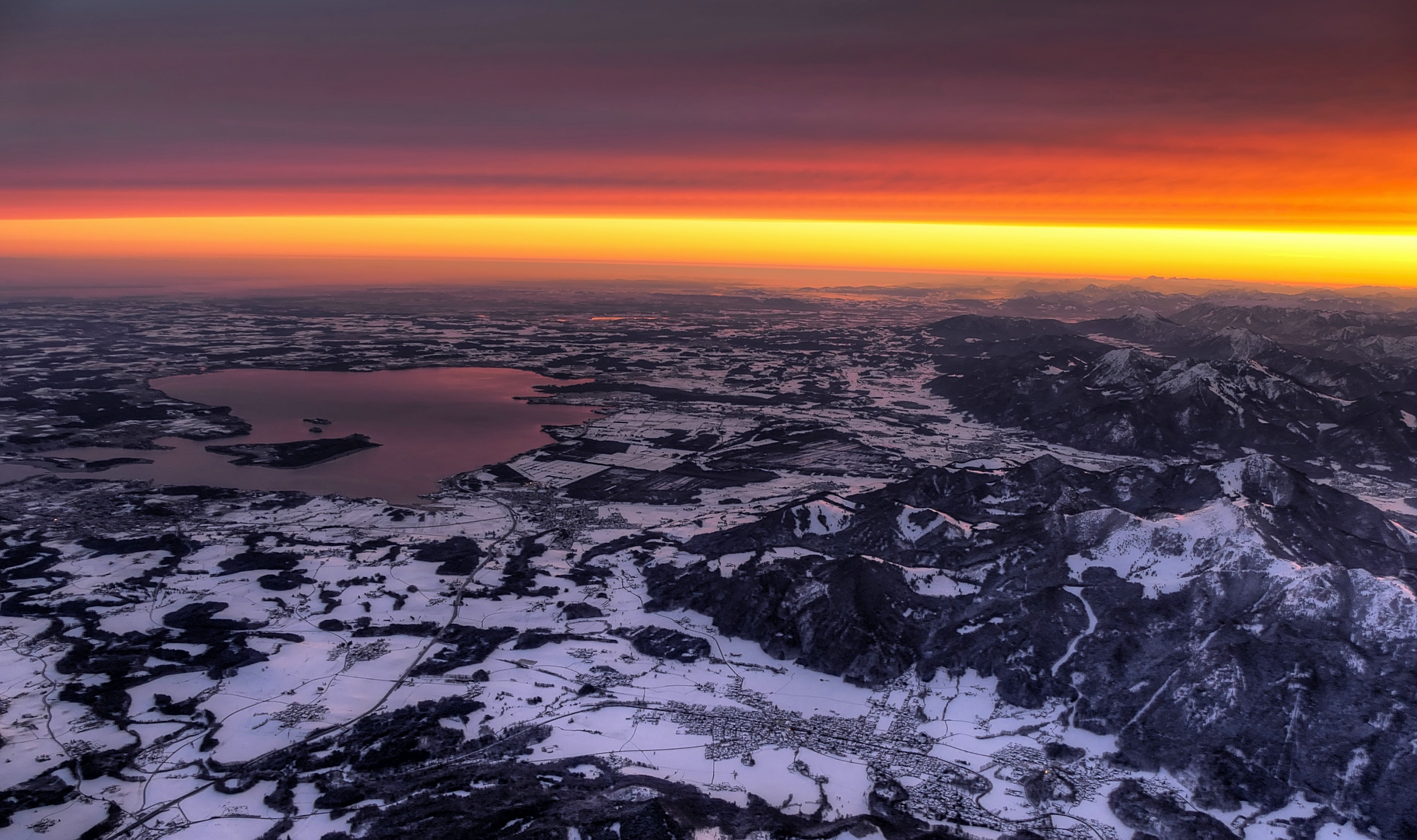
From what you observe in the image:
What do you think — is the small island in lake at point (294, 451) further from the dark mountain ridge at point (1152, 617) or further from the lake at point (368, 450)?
the dark mountain ridge at point (1152, 617)

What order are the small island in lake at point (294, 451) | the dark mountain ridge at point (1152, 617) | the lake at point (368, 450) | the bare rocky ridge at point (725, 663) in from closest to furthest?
the bare rocky ridge at point (725, 663)
the dark mountain ridge at point (1152, 617)
the lake at point (368, 450)
the small island in lake at point (294, 451)

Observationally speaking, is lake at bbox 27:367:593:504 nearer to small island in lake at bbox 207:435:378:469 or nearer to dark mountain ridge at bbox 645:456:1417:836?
small island in lake at bbox 207:435:378:469

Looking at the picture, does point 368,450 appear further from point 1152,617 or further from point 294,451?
point 1152,617

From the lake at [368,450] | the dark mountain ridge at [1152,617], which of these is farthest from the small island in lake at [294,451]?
the dark mountain ridge at [1152,617]

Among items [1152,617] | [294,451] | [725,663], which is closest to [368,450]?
[294,451]

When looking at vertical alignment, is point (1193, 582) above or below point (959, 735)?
above

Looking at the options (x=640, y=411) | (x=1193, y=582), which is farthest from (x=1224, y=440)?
(x=640, y=411)

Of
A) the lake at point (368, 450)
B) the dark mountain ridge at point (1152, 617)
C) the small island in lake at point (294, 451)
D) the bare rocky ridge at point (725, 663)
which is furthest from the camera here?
the small island in lake at point (294, 451)

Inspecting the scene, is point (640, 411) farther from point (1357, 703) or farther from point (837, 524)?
point (1357, 703)
